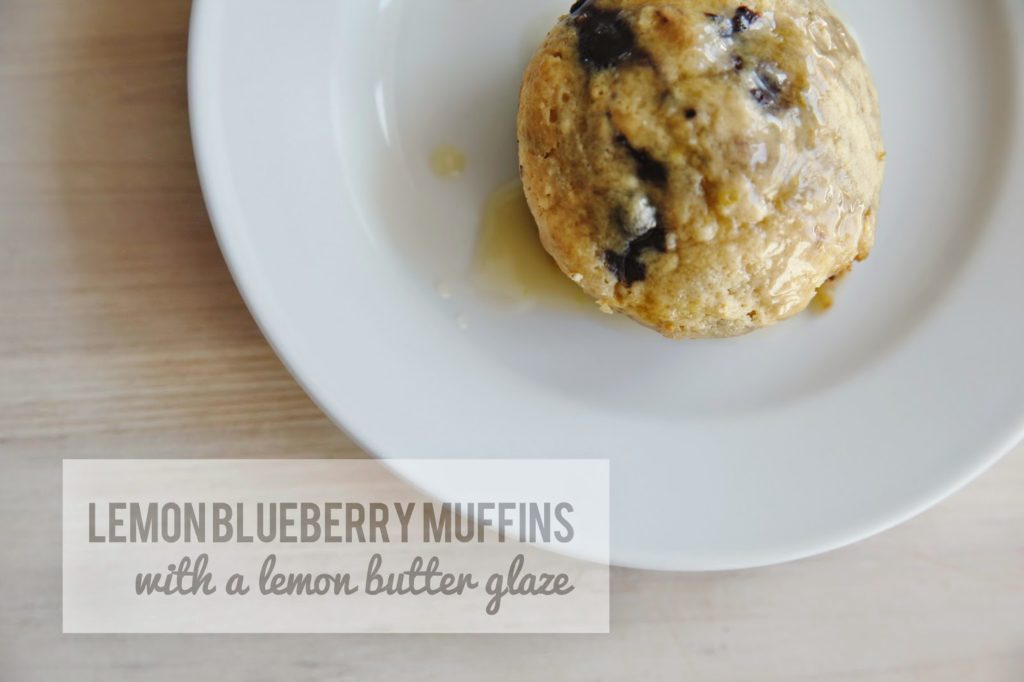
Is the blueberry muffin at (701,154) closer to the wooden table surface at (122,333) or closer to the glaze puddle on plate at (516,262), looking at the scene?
the glaze puddle on plate at (516,262)

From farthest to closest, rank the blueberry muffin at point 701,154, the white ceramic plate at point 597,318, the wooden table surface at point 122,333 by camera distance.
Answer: the wooden table surface at point 122,333
the white ceramic plate at point 597,318
the blueberry muffin at point 701,154

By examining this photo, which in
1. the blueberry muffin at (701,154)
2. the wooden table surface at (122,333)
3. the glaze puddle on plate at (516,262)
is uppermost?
the blueberry muffin at (701,154)

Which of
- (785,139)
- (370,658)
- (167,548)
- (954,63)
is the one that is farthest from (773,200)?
(167,548)

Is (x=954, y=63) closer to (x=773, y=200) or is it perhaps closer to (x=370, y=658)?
(x=773, y=200)

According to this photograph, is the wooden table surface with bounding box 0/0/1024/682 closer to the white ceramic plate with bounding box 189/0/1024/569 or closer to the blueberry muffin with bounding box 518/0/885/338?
the white ceramic plate with bounding box 189/0/1024/569

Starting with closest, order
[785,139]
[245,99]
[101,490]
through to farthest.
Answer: [785,139] → [245,99] → [101,490]

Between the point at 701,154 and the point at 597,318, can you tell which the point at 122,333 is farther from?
the point at 701,154

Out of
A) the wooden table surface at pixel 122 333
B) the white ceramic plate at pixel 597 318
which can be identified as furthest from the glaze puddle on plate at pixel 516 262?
the wooden table surface at pixel 122 333
